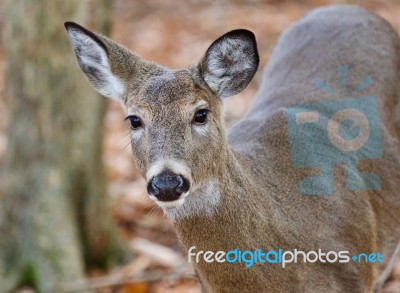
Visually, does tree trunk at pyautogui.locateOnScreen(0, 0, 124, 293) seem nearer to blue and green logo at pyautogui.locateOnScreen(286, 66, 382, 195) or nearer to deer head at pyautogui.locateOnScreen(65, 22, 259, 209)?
deer head at pyautogui.locateOnScreen(65, 22, 259, 209)

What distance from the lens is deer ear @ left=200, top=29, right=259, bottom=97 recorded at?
4777 millimetres

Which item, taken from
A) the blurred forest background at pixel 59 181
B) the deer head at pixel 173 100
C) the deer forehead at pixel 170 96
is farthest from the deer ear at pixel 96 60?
the blurred forest background at pixel 59 181

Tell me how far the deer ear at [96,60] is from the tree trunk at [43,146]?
2278 millimetres

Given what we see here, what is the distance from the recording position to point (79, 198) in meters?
7.97

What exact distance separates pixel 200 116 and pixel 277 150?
90cm

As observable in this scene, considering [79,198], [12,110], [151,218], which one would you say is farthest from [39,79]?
[151,218]

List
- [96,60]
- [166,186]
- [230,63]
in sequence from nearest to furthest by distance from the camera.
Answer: [166,186]
[230,63]
[96,60]

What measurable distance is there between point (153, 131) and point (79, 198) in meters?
3.62

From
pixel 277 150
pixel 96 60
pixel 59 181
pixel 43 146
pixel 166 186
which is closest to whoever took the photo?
pixel 166 186

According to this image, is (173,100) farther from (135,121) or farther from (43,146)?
(43,146)

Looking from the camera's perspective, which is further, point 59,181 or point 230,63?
point 59,181

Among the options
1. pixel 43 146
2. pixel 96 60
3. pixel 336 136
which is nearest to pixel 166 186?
→ pixel 96 60

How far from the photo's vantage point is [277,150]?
536 centimetres

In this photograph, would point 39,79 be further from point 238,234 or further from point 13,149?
point 238,234
